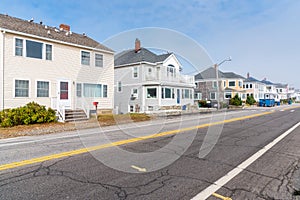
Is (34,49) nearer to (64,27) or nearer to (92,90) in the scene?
(92,90)

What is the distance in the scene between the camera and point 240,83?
5447 centimetres

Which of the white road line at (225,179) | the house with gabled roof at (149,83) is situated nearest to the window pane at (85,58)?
the house with gabled roof at (149,83)

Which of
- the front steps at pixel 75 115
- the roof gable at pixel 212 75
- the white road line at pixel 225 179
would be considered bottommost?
the white road line at pixel 225 179

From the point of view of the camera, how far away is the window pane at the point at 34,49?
15039 millimetres

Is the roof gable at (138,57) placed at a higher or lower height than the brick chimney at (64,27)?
lower

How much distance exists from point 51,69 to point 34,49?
183 cm

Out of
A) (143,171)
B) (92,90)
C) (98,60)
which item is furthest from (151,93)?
(143,171)

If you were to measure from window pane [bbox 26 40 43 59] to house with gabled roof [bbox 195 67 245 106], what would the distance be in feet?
131

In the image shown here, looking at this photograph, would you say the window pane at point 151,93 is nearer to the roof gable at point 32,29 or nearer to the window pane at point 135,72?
the window pane at point 135,72

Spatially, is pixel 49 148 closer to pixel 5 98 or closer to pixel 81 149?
pixel 81 149

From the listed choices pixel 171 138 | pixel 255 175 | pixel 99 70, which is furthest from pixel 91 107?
pixel 255 175

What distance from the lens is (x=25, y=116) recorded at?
12.2 meters

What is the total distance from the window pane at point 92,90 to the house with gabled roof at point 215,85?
3472 cm

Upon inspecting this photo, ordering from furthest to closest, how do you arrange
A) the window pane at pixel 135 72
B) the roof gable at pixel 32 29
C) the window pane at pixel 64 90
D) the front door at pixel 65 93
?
the window pane at pixel 135 72 < the window pane at pixel 64 90 < the front door at pixel 65 93 < the roof gable at pixel 32 29
